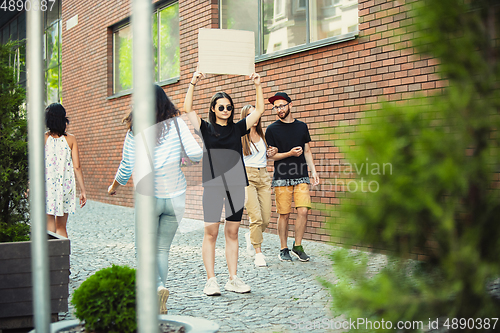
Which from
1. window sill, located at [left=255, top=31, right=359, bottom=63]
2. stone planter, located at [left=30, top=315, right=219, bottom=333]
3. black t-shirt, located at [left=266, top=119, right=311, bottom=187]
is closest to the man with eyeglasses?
black t-shirt, located at [left=266, top=119, right=311, bottom=187]

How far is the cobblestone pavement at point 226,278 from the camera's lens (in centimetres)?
394

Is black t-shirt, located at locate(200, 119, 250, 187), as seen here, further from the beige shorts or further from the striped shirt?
the beige shorts

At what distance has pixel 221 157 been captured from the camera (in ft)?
14.8

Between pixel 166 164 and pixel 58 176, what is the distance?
2094 mm

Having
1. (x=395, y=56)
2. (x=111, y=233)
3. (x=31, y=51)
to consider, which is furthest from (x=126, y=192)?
(x=31, y=51)

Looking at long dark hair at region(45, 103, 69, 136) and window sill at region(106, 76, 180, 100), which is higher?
window sill at region(106, 76, 180, 100)

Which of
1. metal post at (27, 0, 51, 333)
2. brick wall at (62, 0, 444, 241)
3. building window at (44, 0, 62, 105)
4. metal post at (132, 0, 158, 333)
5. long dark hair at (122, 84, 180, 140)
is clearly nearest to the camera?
metal post at (132, 0, 158, 333)

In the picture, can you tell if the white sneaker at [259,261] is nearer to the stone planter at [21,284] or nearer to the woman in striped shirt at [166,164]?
the woman in striped shirt at [166,164]

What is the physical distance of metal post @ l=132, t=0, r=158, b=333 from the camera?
63.4 inches

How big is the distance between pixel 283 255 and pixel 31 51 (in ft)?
14.5

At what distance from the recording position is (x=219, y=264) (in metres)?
6.03

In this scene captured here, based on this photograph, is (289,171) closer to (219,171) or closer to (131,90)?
(219,171)

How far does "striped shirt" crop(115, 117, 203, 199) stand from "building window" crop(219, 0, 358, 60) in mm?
3732

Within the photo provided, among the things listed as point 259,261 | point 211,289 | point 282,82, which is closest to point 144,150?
point 211,289
